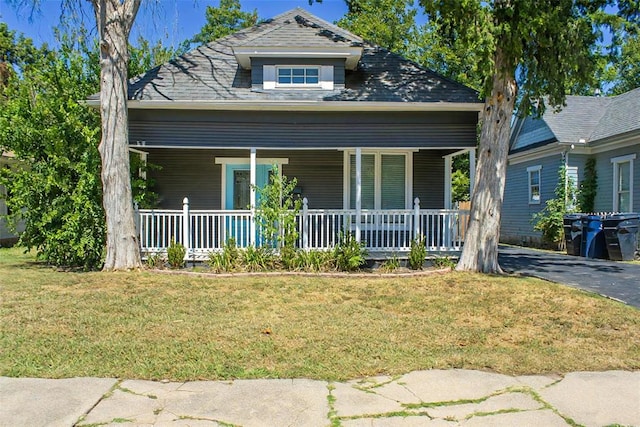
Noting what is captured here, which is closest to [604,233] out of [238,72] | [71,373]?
[238,72]

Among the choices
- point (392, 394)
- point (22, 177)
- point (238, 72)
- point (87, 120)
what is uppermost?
point (238, 72)

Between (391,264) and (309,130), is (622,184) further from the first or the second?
(309,130)

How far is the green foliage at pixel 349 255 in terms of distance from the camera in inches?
386

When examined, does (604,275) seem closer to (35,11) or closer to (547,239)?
(547,239)

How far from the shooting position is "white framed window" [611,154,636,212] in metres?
14.5

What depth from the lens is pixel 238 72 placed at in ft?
40.0

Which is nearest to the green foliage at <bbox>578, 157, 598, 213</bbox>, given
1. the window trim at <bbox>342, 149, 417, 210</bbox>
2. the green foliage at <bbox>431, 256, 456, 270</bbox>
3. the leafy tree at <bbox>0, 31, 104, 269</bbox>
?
the window trim at <bbox>342, 149, 417, 210</bbox>

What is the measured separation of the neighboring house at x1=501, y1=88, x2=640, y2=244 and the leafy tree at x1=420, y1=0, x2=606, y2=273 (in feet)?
19.2

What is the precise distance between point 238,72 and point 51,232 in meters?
5.81

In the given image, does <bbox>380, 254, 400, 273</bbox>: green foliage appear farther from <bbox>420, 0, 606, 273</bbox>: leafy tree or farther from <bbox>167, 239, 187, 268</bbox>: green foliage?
<bbox>167, 239, 187, 268</bbox>: green foliage

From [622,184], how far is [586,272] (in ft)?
20.8

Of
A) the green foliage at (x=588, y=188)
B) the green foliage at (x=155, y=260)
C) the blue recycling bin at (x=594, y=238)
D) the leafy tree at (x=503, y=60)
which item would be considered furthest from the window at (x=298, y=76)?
the green foliage at (x=588, y=188)

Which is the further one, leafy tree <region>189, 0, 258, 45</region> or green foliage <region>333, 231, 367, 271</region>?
leafy tree <region>189, 0, 258, 45</region>

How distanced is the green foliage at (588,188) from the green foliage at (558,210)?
1.15 ft
